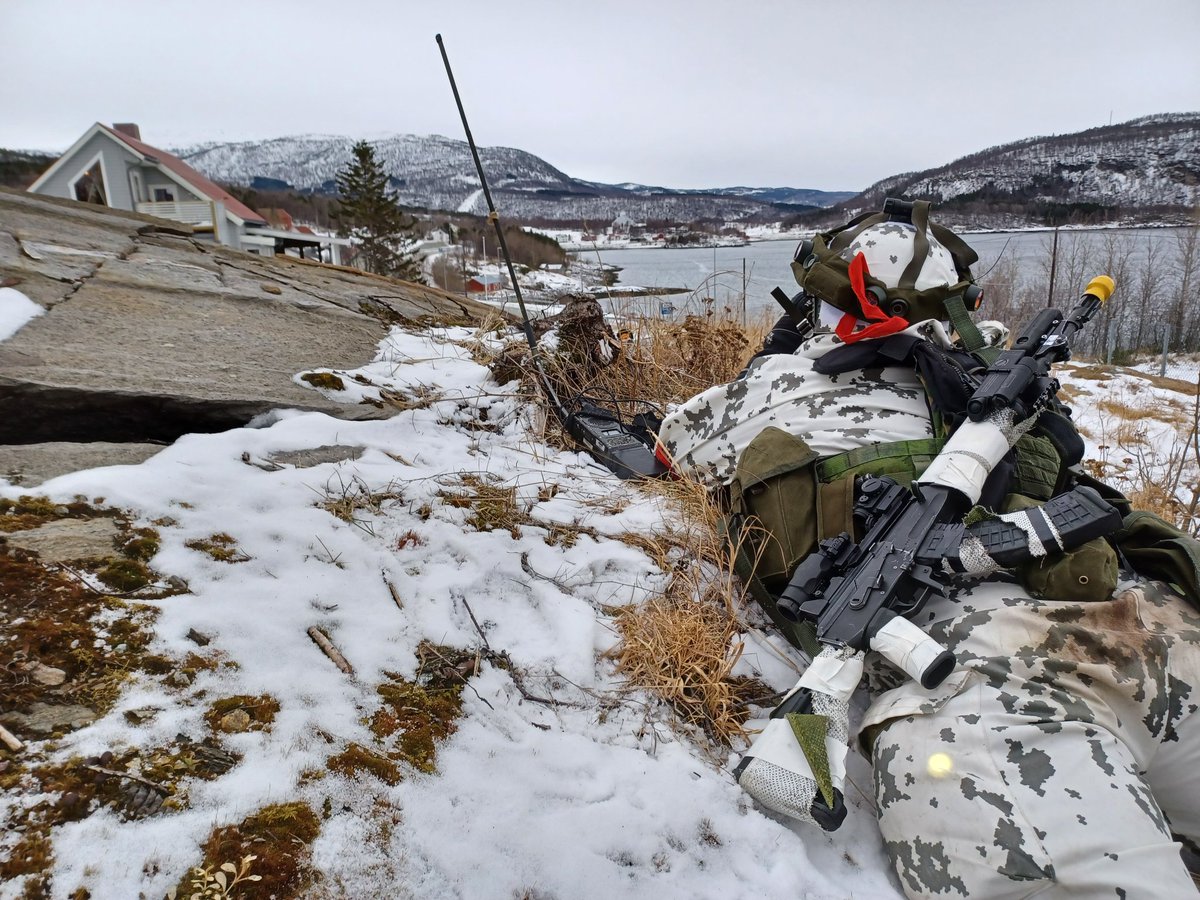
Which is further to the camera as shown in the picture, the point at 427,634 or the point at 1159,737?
the point at 427,634

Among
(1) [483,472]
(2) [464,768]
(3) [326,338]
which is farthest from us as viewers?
(3) [326,338]

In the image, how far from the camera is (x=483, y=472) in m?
2.61

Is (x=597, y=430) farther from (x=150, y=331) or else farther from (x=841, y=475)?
(x=150, y=331)

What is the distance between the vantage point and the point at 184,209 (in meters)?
22.2

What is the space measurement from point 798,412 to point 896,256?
0.67 m

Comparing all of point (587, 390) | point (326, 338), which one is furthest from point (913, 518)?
point (326, 338)

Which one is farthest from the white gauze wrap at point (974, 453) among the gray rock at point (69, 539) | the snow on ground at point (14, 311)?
the snow on ground at point (14, 311)

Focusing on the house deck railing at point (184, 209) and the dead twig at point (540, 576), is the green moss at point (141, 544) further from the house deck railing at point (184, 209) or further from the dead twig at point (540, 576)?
the house deck railing at point (184, 209)

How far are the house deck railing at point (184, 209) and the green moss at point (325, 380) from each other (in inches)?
955

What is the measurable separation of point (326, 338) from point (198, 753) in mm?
2712

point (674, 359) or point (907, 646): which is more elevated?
point (674, 359)

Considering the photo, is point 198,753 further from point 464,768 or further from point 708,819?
point 708,819

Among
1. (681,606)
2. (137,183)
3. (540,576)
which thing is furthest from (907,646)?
(137,183)

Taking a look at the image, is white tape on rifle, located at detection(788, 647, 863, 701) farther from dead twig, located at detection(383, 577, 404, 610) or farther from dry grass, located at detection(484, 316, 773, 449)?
dry grass, located at detection(484, 316, 773, 449)
